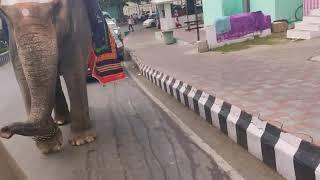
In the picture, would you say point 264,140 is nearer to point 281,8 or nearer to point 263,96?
point 263,96

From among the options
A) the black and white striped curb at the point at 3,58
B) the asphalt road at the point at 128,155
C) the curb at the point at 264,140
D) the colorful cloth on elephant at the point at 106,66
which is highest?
the colorful cloth on elephant at the point at 106,66

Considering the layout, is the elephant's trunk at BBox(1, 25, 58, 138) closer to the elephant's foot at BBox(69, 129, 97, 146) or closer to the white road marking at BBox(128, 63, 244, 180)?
the elephant's foot at BBox(69, 129, 97, 146)

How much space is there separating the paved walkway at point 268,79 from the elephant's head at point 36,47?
2739 mm

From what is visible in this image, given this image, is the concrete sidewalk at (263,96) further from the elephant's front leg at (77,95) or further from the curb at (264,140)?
the elephant's front leg at (77,95)

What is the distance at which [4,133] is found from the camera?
4.13m

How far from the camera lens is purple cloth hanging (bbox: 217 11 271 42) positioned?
49.7 feet

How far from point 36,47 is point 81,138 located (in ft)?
5.83

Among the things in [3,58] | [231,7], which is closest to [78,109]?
[231,7]

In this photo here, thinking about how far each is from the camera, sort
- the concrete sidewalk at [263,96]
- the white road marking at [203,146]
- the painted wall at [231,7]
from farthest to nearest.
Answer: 1. the painted wall at [231,7]
2. the white road marking at [203,146]
3. the concrete sidewalk at [263,96]

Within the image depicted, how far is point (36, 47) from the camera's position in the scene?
4.90 m

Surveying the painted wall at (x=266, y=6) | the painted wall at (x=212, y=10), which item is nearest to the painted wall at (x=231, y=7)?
the painted wall at (x=212, y=10)

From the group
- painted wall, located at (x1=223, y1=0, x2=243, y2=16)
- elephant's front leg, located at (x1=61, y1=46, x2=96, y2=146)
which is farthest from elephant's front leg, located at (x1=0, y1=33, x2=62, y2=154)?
painted wall, located at (x1=223, y1=0, x2=243, y2=16)

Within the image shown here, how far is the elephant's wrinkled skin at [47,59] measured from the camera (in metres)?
4.86

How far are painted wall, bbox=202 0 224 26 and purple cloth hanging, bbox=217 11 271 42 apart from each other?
379 centimetres
